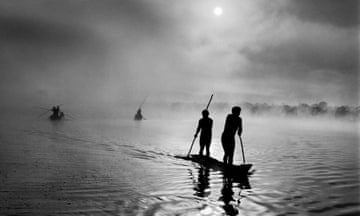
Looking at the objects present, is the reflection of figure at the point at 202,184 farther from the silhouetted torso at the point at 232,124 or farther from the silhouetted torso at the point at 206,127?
the silhouetted torso at the point at 206,127

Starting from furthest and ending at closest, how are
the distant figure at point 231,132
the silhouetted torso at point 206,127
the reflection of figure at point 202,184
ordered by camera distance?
the silhouetted torso at point 206,127 < the distant figure at point 231,132 < the reflection of figure at point 202,184

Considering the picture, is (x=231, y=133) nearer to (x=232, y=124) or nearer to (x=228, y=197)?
(x=232, y=124)

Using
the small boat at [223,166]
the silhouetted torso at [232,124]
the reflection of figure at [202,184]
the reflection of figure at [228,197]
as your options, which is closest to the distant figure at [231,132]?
the silhouetted torso at [232,124]

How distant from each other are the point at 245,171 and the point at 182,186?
3.10m

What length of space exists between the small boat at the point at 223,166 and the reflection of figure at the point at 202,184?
1.87ft

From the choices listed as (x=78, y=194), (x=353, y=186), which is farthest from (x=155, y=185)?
(x=353, y=186)

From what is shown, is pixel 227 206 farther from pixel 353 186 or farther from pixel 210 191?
pixel 353 186

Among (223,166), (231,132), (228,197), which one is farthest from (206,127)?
(228,197)

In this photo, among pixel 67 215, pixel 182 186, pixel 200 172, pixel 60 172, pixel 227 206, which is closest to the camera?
pixel 67 215

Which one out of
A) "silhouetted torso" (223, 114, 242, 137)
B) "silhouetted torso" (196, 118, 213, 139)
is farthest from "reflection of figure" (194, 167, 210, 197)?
"silhouetted torso" (196, 118, 213, 139)

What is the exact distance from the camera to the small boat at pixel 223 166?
A: 37.9ft

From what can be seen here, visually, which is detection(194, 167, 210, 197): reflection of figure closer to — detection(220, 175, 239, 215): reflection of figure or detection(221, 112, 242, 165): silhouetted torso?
detection(220, 175, 239, 215): reflection of figure

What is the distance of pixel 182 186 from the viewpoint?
973 cm

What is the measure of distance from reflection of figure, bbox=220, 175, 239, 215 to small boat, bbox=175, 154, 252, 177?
0.53 metres
